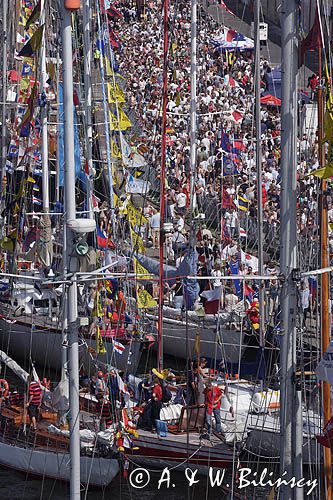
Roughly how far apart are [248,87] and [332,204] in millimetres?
22128

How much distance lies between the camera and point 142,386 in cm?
3294

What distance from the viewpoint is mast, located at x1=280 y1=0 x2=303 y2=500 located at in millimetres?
20906

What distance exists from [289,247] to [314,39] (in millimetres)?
2971

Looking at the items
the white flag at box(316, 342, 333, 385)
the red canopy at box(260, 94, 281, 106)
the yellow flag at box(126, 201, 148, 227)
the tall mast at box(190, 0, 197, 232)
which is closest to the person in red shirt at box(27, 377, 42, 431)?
the yellow flag at box(126, 201, 148, 227)

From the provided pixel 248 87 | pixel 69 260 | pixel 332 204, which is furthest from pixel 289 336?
pixel 248 87

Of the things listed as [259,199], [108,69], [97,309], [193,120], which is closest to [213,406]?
[97,309]

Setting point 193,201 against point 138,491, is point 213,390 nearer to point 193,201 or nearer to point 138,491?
point 138,491

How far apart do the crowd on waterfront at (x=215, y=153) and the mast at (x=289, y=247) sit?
9161 millimetres

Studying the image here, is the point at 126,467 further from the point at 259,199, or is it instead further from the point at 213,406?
the point at 259,199

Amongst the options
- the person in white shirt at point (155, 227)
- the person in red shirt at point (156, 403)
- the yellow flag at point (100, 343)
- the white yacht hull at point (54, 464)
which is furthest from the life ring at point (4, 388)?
the person in white shirt at point (155, 227)

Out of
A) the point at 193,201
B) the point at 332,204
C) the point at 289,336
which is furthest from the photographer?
the point at 193,201

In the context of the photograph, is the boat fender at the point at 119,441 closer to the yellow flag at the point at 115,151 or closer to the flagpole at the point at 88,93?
the flagpole at the point at 88,93

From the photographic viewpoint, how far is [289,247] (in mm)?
21016

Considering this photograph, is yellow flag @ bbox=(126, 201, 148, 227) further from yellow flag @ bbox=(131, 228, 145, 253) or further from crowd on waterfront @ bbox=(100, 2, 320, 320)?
crowd on waterfront @ bbox=(100, 2, 320, 320)
